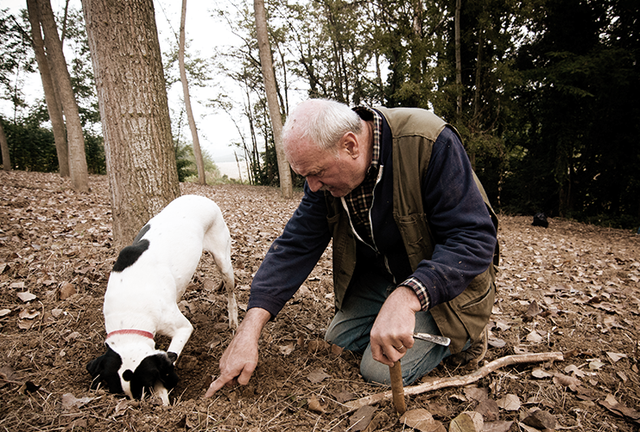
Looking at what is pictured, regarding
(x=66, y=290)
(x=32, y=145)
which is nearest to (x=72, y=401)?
(x=66, y=290)

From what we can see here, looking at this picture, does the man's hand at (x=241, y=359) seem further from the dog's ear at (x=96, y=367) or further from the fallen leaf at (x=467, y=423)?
the fallen leaf at (x=467, y=423)

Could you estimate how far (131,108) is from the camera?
3.28m

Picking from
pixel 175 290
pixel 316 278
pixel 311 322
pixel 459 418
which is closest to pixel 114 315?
pixel 175 290

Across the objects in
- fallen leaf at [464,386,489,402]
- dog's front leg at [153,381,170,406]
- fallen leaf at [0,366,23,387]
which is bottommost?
fallen leaf at [464,386,489,402]

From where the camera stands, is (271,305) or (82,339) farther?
(82,339)

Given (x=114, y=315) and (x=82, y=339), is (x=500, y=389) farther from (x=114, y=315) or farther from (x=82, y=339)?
(x=82, y=339)

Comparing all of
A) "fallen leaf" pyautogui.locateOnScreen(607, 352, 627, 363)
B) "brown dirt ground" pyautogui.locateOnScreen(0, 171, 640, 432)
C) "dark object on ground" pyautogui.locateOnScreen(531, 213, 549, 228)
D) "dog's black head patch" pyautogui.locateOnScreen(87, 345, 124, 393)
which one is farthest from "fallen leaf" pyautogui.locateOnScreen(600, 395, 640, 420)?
"dark object on ground" pyautogui.locateOnScreen(531, 213, 549, 228)

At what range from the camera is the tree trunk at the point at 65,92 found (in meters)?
9.21

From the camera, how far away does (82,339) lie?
2.67 m

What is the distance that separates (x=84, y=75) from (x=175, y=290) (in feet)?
80.4

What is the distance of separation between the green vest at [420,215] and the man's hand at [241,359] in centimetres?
107

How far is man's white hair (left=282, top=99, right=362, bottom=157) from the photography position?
6.13 feet

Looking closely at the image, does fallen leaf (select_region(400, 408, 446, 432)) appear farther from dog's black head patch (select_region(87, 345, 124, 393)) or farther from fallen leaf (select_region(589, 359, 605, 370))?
dog's black head patch (select_region(87, 345, 124, 393))

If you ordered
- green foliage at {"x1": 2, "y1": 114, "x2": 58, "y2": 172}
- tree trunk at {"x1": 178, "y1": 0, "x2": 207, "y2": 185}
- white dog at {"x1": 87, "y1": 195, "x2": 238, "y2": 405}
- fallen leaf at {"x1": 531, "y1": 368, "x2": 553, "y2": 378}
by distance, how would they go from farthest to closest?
green foliage at {"x1": 2, "y1": 114, "x2": 58, "y2": 172}
tree trunk at {"x1": 178, "y1": 0, "x2": 207, "y2": 185}
fallen leaf at {"x1": 531, "y1": 368, "x2": 553, "y2": 378}
white dog at {"x1": 87, "y1": 195, "x2": 238, "y2": 405}
